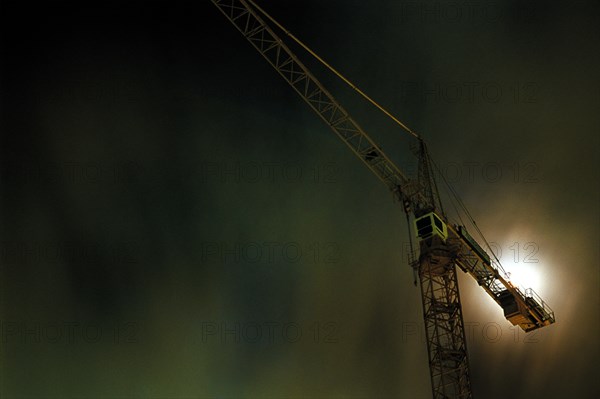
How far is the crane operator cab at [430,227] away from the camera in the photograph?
37250 mm

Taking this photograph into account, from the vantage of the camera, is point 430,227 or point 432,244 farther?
point 432,244

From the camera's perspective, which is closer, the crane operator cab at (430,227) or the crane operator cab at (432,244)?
the crane operator cab at (430,227)

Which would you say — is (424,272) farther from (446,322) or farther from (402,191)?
(402,191)

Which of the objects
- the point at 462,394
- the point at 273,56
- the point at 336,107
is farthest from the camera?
the point at 273,56

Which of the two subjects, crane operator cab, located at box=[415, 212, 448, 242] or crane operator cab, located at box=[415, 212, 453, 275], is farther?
crane operator cab, located at box=[415, 212, 453, 275]

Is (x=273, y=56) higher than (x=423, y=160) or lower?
higher

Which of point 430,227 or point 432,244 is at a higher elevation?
point 430,227

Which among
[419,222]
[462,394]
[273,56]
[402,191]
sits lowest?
[462,394]

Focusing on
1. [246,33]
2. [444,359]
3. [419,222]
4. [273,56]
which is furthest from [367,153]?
[273,56]

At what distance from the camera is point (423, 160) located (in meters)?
44.3

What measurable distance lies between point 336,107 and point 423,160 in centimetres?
781

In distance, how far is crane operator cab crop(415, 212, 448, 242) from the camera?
37.2m

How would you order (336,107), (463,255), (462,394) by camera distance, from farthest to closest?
(336,107) < (463,255) < (462,394)

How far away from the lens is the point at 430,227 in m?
37.3
